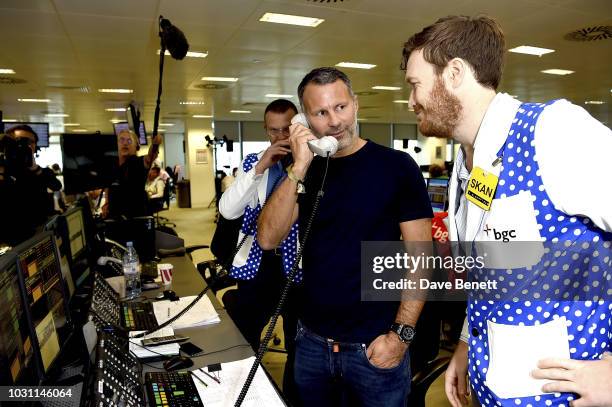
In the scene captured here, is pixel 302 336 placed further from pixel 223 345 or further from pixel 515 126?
pixel 515 126

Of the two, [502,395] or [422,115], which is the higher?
[422,115]

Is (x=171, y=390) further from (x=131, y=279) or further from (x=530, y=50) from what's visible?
(x=530, y=50)

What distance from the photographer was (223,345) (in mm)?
1657

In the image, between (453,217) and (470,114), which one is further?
(453,217)

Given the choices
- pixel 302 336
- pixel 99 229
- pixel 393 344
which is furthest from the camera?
pixel 99 229

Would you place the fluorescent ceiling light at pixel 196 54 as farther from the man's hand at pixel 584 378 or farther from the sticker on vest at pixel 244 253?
the man's hand at pixel 584 378

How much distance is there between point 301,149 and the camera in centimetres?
141

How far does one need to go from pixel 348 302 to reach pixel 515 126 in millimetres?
764

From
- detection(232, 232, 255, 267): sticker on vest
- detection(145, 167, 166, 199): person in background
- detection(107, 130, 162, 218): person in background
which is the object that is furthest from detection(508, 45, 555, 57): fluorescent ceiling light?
detection(145, 167, 166, 199): person in background

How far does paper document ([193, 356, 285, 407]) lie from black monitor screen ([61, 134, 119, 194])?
9.63 feet

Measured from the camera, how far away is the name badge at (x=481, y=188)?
96cm

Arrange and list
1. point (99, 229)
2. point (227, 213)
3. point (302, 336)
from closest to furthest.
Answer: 1. point (302, 336)
2. point (227, 213)
3. point (99, 229)

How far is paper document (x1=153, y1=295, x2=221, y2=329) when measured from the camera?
1865mm

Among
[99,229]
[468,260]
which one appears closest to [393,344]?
[468,260]
